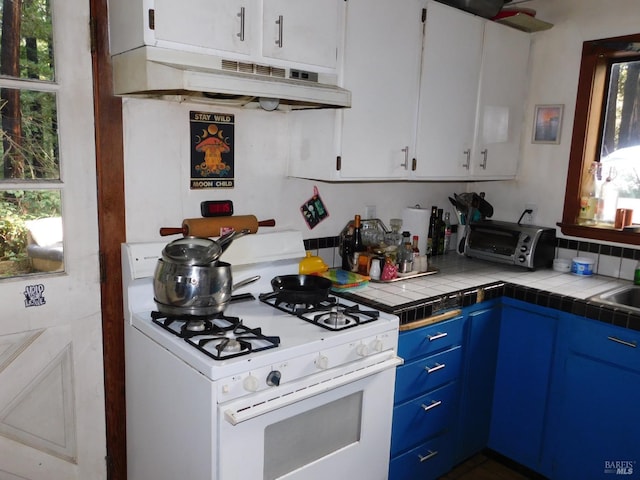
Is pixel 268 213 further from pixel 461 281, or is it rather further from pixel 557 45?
pixel 557 45

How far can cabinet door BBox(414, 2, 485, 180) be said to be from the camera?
2348mm

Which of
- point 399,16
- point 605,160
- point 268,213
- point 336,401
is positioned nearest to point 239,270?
point 268,213

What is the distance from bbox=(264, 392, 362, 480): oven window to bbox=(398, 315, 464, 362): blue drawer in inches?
11.7

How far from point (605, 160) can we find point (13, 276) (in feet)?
9.17

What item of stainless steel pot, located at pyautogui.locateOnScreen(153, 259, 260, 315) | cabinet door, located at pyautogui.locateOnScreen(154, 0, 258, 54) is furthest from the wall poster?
stainless steel pot, located at pyautogui.locateOnScreen(153, 259, 260, 315)

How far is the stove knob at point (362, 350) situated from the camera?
5.90ft

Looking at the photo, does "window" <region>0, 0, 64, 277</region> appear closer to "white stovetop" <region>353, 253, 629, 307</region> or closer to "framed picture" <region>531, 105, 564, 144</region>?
"white stovetop" <region>353, 253, 629, 307</region>

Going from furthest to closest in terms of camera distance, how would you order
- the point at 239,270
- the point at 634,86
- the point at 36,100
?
1. the point at 634,86
2. the point at 239,270
3. the point at 36,100

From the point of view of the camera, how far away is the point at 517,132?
9.49ft

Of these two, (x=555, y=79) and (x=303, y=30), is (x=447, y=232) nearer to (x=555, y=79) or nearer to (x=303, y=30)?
(x=555, y=79)

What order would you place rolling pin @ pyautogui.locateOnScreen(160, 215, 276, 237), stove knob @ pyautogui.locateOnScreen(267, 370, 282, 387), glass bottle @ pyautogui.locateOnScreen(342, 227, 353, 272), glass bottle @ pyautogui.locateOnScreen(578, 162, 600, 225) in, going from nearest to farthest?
1. stove knob @ pyautogui.locateOnScreen(267, 370, 282, 387)
2. rolling pin @ pyautogui.locateOnScreen(160, 215, 276, 237)
3. glass bottle @ pyautogui.locateOnScreen(342, 227, 353, 272)
4. glass bottle @ pyautogui.locateOnScreen(578, 162, 600, 225)

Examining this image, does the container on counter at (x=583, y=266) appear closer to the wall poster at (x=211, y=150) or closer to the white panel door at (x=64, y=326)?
the wall poster at (x=211, y=150)

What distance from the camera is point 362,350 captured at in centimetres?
180

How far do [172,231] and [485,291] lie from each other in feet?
4.59
